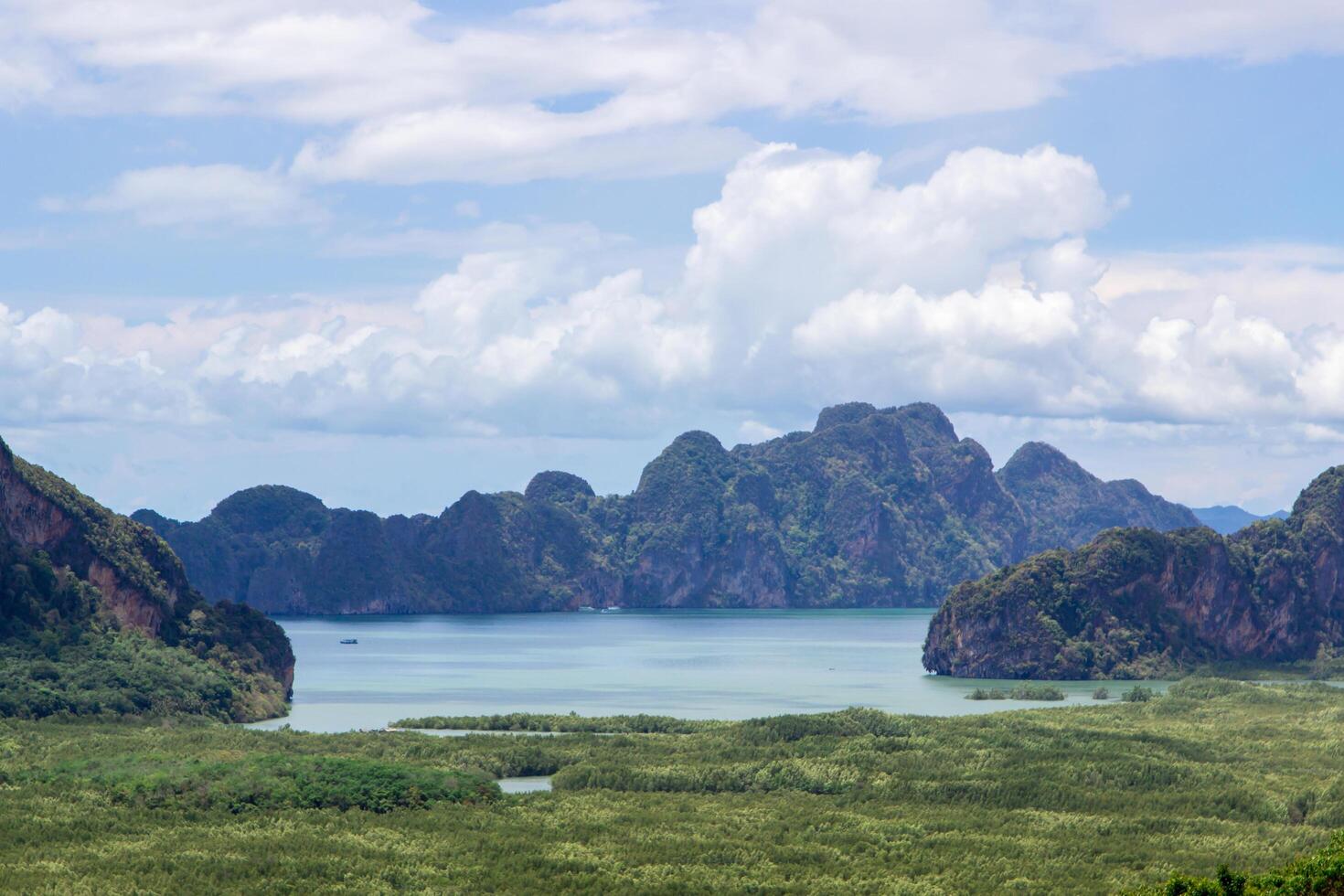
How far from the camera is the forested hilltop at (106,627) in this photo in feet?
254

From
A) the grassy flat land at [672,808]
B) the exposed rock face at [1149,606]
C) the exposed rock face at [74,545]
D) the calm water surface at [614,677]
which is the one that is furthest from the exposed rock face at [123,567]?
the exposed rock face at [1149,606]

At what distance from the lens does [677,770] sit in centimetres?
5969

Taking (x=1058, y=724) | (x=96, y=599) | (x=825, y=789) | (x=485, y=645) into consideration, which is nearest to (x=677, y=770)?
(x=825, y=789)

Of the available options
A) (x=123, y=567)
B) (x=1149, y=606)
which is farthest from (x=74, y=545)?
(x=1149, y=606)

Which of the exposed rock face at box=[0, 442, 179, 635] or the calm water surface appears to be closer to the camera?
the exposed rock face at box=[0, 442, 179, 635]

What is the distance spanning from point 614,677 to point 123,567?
3868cm

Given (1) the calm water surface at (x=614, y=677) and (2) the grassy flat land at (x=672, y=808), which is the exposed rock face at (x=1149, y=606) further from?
(2) the grassy flat land at (x=672, y=808)

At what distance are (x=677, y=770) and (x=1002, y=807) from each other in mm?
11890

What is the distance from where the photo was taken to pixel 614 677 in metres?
117

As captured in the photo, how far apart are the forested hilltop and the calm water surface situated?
3.86m

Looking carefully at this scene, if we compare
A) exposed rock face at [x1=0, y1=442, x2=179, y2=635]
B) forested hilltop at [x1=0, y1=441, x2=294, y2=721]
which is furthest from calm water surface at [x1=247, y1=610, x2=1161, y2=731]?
exposed rock face at [x1=0, y1=442, x2=179, y2=635]

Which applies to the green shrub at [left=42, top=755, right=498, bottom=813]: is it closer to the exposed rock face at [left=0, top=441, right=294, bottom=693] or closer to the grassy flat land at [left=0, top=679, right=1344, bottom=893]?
the grassy flat land at [left=0, top=679, right=1344, bottom=893]

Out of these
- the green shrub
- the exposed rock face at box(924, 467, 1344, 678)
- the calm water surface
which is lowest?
the calm water surface

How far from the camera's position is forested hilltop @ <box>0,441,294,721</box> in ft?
254
